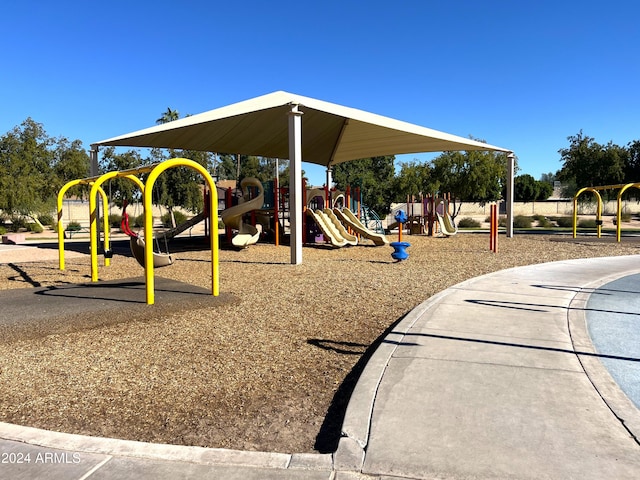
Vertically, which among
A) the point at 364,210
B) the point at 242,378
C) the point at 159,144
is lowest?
the point at 242,378

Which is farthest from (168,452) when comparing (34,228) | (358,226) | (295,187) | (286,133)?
(34,228)

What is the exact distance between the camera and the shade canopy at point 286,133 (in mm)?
15406

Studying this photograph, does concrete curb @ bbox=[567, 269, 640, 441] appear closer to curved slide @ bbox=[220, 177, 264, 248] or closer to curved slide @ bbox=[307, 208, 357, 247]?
curved slide @ bbox=[307, 208, 357, 247]

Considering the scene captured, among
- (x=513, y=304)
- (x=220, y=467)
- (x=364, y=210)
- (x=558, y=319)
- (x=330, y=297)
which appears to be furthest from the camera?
(x=364, y=210)

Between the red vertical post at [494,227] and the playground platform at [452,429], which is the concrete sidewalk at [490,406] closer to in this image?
the playground platform at [452,429]

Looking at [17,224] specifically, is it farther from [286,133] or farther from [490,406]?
[490,406]

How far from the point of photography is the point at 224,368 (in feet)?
Answer: 16.4

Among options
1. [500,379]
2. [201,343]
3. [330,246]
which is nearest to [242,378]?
[201,343]

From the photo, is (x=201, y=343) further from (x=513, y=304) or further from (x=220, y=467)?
(x=513, y=304)

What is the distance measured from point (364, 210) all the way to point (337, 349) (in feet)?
63.5

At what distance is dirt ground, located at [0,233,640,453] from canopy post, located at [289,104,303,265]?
3066 millimetres

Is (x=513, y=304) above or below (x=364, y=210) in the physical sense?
below

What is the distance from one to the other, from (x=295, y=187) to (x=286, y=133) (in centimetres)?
867

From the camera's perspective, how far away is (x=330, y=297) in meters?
8.65
